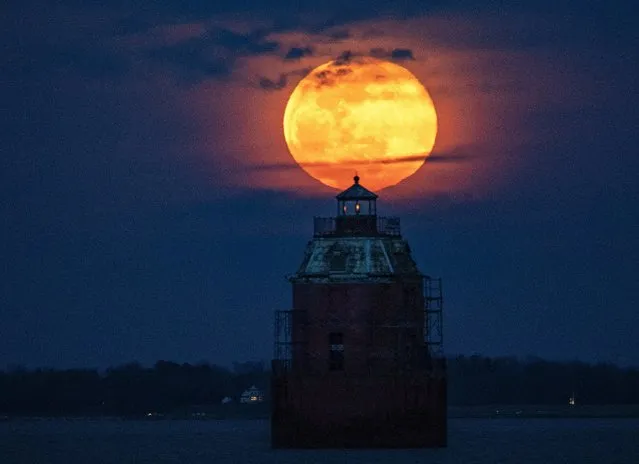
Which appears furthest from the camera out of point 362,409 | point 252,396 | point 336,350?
point 252,396

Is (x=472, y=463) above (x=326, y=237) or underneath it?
underneath

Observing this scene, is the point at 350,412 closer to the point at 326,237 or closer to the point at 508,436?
the point at 326,237

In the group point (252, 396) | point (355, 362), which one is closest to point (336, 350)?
point (355, 362)

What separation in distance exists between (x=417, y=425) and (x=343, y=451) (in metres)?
3.94

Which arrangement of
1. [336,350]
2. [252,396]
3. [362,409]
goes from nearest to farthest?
[362,409] → [336,350] → [252,396]

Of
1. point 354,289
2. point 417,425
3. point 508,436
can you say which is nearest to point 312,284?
point 354,289

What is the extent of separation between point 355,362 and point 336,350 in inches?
40.4

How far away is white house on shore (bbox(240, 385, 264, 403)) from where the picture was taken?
641ft

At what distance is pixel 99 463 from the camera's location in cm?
10625

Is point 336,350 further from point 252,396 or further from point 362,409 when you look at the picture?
point 252,396

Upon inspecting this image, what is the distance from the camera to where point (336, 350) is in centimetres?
9550

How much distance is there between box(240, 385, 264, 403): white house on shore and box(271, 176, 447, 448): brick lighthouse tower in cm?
9909

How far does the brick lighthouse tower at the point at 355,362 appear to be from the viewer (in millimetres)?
94812

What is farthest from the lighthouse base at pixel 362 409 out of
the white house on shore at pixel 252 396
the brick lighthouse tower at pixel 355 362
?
the white house on shore at pixel 252 396
